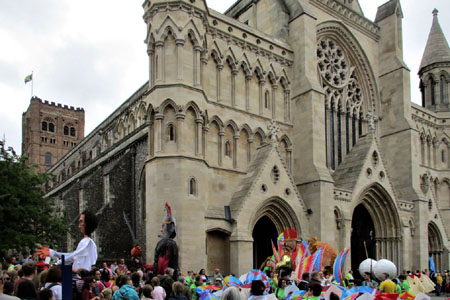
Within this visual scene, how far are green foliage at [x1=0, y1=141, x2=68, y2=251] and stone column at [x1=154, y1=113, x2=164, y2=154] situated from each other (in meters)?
6.84

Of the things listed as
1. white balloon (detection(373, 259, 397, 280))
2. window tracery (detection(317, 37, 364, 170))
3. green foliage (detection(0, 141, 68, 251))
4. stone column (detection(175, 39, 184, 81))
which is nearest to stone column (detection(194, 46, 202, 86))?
stone column (detection(175, 39, 184, 81))

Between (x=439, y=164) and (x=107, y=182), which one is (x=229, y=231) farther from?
(x=439, y=164)

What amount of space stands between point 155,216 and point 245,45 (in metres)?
10.5

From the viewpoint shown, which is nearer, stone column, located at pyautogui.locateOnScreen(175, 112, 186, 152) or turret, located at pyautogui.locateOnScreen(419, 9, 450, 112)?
stone column, located at pyautogui.locateOnScreen(175, 112, 186, 152)

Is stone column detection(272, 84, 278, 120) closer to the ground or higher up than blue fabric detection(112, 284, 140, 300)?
higher up

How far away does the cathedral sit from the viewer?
21.8 metres

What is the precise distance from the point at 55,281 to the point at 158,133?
15843 mm

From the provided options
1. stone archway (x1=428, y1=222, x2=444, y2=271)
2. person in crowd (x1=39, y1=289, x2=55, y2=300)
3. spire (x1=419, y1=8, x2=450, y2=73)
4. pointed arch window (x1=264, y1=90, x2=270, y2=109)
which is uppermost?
spire (x1=419, y1=8, x2=450, y2=73)

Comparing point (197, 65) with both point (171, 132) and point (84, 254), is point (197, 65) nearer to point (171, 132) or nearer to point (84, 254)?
point (171, 132)

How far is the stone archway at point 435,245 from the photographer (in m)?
33.1

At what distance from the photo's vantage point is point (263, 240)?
26.1m

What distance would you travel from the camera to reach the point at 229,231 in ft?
71.9

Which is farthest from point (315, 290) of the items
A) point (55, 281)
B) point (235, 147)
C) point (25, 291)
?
point (235, 147)

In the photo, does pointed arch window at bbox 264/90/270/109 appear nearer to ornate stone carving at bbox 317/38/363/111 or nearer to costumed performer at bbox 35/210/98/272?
ornate stone carving at bbox 317/38/363/111
